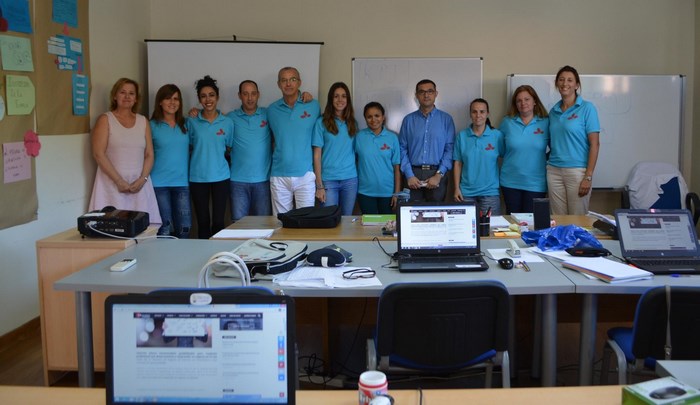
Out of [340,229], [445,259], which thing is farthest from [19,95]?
[445,259]

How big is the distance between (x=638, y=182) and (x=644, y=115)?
64 cm

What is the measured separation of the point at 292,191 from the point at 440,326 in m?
3.20

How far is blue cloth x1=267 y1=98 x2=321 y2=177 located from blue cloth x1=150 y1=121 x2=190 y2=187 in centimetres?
76

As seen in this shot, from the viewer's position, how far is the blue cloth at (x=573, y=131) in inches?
200

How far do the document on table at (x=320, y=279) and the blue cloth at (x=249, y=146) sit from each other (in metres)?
2.71

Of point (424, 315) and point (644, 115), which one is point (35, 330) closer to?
point (424, 315)

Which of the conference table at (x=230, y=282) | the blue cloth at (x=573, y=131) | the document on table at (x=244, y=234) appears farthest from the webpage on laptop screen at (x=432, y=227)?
the blue cloth at (x=573, y=131)

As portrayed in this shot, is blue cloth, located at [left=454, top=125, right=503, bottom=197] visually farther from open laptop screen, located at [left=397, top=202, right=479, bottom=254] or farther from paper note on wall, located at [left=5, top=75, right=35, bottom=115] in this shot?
paper note on wall, located at [left=5, top=75, right=35, bottom=115]

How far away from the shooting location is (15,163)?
383 cm

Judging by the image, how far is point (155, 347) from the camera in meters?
1.29

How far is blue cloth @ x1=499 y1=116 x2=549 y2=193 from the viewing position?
523cm

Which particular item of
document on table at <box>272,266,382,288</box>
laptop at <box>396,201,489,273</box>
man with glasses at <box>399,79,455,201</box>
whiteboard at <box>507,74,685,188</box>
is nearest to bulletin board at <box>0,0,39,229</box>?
document on table at <box>272,266,382,288</box>

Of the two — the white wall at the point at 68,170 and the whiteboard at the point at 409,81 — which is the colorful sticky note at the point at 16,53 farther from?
the whiteboard at the point at 409,81

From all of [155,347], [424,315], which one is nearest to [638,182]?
[424,315]
